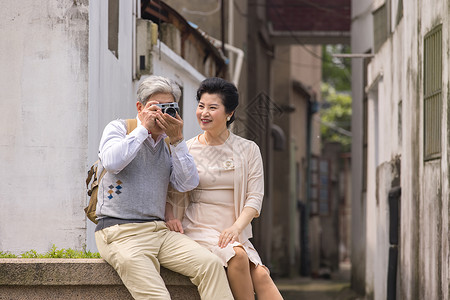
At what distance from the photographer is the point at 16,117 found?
7656 millimetres

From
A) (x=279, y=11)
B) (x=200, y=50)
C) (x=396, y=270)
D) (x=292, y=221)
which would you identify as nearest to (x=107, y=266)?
(x=396, y=270)

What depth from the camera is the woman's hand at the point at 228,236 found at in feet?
16.8

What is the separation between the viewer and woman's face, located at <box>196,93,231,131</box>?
535 centimetres

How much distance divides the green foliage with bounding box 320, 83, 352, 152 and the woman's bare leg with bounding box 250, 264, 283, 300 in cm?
3407

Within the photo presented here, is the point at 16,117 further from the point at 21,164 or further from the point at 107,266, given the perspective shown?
the point at 107,266

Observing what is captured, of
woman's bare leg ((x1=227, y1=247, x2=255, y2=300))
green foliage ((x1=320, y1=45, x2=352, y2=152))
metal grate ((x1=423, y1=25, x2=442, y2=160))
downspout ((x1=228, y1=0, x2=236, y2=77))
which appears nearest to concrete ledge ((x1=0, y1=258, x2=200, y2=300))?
woman's bare leg ((x1=227, y1=247, x2=255, y2=300))

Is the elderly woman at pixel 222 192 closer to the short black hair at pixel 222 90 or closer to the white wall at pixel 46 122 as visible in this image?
the short black hair at pixel 222 90

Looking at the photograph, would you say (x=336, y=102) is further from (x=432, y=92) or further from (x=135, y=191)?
(x=135, y=191)

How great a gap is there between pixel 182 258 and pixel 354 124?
1339 cm

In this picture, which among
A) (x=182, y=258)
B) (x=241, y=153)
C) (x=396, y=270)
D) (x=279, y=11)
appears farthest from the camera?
(x=279, y=11)

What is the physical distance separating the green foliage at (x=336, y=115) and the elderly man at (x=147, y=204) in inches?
1343

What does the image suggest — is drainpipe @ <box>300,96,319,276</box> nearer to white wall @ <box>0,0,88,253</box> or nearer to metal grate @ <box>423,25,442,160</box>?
metal grate @ <box>423,25,442,160</box>

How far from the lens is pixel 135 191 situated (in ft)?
16.7

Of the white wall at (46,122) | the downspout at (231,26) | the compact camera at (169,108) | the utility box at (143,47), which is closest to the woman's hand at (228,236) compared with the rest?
the compact camera at (169,108)
